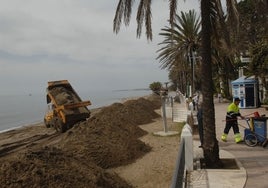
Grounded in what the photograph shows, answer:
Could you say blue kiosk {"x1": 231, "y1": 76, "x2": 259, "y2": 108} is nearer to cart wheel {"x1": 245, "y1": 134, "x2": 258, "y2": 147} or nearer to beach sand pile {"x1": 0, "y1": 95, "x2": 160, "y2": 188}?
beach sand pile {"x1": 0, "y1": 95, "x2": 160, "y2": 188}

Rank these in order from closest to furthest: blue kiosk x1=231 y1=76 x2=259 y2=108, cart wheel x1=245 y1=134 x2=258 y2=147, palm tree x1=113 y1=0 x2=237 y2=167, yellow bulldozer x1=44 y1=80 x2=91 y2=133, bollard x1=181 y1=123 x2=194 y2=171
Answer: bollard x1=181 y1=123 x2=194 y2=171 → palm tree x1=113 y1=0 x2=237 y2=167 → cart wheel x1=245 y1=134 x2=258 y2=147 → yellow bulldozer x1=44 y1=80 x2=91 y2=133 → blue kiosk x1=231 y1=76 x2=259 y2=108

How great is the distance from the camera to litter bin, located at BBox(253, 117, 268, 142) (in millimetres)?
12641

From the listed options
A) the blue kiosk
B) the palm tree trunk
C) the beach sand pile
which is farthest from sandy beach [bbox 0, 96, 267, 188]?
the blue kiosk

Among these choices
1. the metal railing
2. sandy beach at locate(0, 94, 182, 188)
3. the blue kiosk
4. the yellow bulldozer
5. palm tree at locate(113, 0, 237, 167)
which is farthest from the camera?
the blue kiosk

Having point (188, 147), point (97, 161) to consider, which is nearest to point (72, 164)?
point (188, 147)

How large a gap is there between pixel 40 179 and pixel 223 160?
217 inches

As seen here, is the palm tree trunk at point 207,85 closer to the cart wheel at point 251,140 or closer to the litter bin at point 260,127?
the litter bin at point 260,127

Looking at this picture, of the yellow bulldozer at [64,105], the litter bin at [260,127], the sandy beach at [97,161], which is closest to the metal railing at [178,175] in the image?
the sandy beach at [97,161]

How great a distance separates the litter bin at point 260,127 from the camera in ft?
41.5

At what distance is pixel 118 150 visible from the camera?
1439 centimetres

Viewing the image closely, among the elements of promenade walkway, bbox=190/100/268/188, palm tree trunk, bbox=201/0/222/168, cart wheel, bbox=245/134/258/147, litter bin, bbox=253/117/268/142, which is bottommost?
promenade walkway, bbox=190/100/268/188

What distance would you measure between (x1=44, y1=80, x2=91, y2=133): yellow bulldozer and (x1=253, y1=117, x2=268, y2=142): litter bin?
16.0 metres

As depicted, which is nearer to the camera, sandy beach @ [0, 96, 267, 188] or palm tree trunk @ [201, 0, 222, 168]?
sandy beach @ [0, 96, 267, 188]

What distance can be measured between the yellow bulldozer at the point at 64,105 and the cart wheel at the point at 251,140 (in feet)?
51.3
